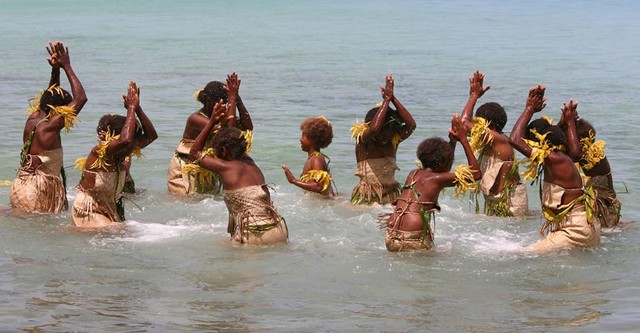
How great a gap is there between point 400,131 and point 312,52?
1823 cm

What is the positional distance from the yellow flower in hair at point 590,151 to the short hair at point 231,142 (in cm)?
297

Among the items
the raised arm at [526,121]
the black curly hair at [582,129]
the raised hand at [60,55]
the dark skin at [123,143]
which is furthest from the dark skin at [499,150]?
the raised hand at [60,55]

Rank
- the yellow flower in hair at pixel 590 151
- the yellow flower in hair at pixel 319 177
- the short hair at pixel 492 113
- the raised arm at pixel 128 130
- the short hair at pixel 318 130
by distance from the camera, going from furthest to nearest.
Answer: the short hair at pixel 318 130
the yellow flower in hair at pixel 319 177
the short hair at pixel 492 113
the yellow flower in hair at pixel 590 151
the raised arm at pixel 128 130

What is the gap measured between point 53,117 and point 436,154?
3.65m

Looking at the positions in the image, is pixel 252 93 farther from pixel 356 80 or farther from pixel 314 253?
pixel 314 253

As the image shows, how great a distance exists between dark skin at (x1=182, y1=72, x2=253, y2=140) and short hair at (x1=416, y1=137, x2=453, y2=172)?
6.65 feet

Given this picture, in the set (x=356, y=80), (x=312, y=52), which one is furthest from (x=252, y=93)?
(x=312, y=52)

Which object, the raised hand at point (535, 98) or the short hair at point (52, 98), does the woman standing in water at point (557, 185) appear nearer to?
the raised hand at point (535, 98)

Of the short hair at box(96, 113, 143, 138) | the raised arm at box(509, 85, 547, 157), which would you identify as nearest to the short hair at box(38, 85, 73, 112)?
the short hair at box(96, 113, 143, 138)

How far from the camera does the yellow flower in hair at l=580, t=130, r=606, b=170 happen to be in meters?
10.2

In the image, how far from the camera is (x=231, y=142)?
940 cm

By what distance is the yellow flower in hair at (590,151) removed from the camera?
33.5 ft

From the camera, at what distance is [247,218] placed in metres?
9.52

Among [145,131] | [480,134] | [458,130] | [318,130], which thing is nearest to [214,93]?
[318,130]
